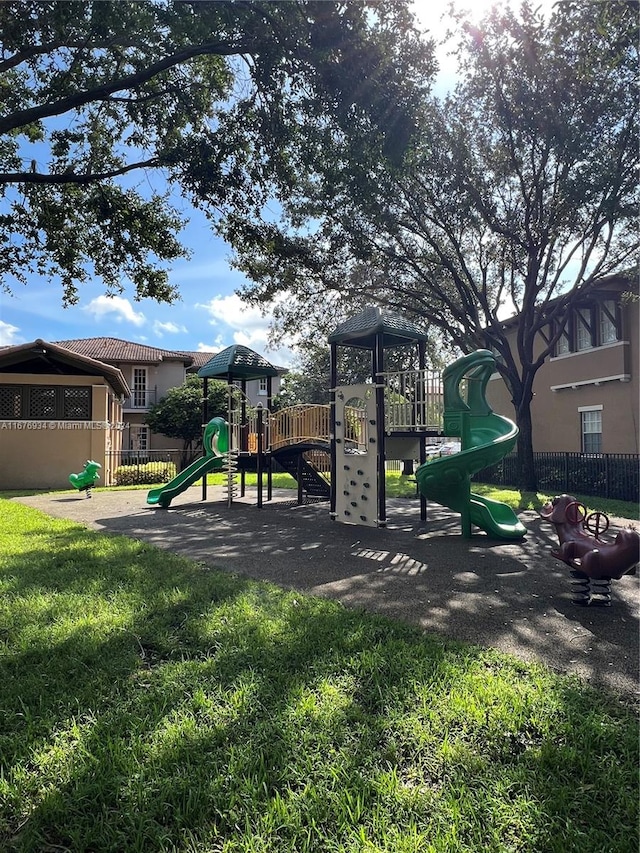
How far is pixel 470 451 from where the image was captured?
7.88 meters

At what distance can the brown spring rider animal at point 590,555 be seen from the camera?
4.62 metres

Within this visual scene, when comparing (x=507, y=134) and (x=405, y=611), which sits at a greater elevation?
(x=507, y=134)

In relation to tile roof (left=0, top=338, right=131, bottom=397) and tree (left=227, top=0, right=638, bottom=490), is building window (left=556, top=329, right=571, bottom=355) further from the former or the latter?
tile roof (left=0, top=338, right=131, bottom=397)

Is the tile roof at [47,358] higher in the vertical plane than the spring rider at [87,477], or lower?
higher

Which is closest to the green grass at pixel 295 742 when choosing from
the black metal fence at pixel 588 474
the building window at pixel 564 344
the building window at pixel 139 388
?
the black metal fence at pixel 588 474

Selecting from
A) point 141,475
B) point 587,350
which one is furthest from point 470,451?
point 141,475

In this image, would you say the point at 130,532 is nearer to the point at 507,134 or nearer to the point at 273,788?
the point at 273,788

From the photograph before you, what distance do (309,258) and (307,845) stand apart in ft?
46.6

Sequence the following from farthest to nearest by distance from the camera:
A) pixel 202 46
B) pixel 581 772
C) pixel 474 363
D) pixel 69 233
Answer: pixel 69 233
pixel 474 363
pixel 202 46
pixel 581 772

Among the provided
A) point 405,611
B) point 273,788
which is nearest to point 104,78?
point 405,611

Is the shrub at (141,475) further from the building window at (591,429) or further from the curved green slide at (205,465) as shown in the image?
the building window at (591,429)

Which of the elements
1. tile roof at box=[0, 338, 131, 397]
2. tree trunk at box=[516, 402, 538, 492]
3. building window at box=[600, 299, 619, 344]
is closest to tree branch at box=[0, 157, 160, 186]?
tile roof at box=[0, 338, 131, 397]

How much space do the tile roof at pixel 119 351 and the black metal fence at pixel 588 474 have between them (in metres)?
24.2

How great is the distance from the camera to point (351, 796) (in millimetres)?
2244
